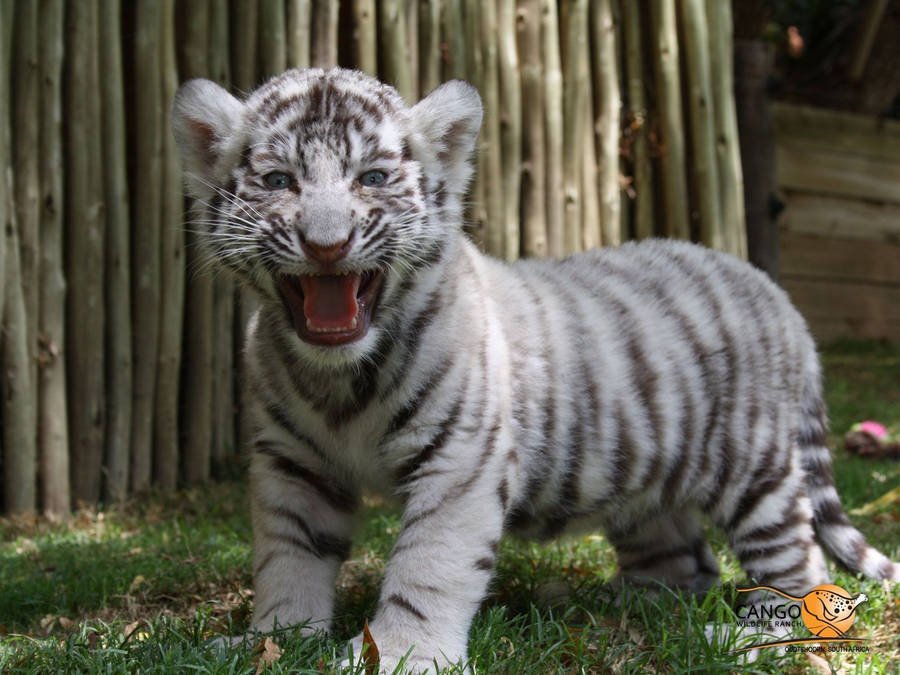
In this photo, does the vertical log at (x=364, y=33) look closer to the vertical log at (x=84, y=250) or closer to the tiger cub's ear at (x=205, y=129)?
the vertical log at (x=84, y=250)

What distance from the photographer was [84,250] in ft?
16.0

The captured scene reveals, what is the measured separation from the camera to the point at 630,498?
3400 mm

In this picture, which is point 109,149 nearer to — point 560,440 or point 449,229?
point 449,229

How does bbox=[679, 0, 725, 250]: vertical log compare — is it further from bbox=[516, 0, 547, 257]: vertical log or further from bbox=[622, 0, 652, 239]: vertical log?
bbox=[516, 0, 547, 257]: vertical log

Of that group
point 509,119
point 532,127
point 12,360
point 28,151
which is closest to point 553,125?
Answer: point 532,127

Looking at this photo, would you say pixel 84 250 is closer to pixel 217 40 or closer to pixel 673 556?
pixel 217 40

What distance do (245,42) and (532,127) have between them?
1655 mm

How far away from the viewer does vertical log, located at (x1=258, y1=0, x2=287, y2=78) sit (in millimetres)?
5156

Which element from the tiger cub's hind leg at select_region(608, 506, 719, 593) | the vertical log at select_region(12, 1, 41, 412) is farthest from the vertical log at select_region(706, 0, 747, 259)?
the vertical log at select_region(12, 1, 41, 412)

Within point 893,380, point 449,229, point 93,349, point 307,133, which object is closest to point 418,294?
point 449,229

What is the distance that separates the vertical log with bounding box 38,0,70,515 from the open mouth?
2464 millimetres

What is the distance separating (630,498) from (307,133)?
5.31 ft

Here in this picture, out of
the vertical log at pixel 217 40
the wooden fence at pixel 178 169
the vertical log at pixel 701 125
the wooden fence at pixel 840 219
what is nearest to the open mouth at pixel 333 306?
the wooden fence at pixel 178 169

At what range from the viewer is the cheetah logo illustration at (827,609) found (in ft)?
9.92
